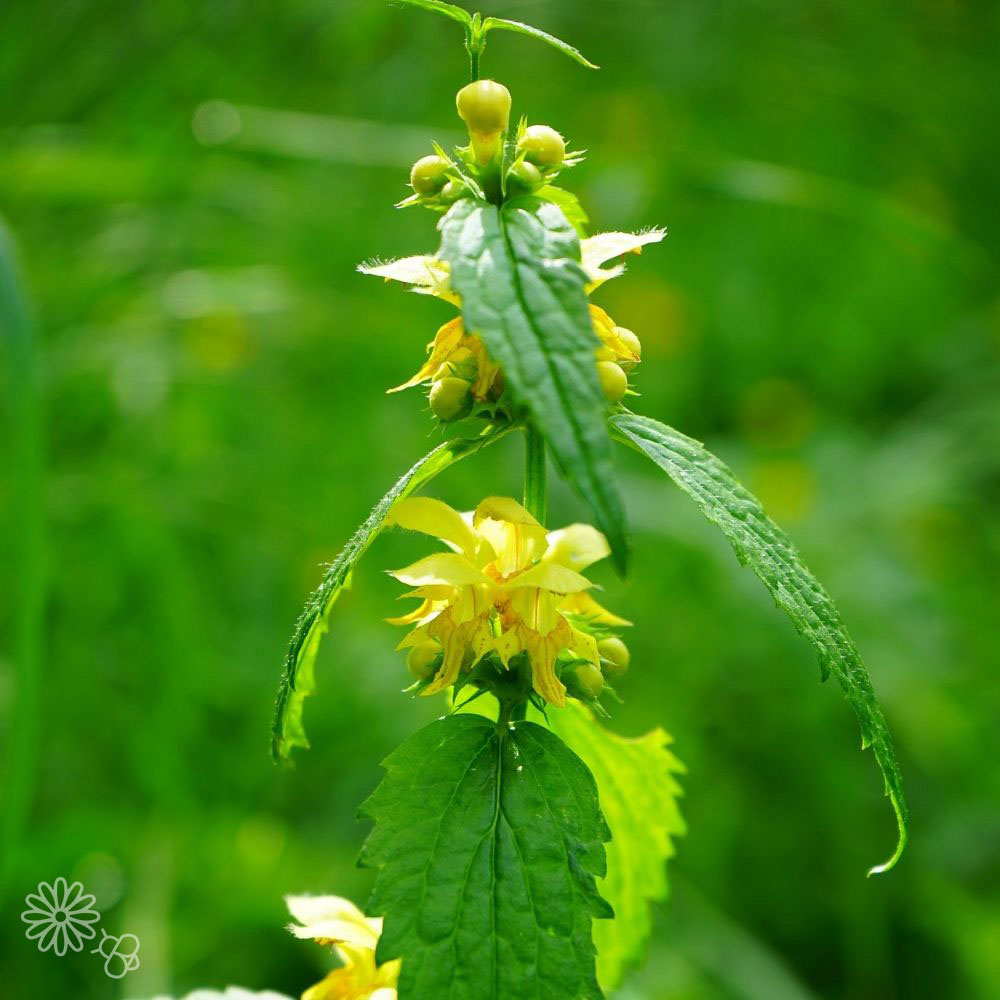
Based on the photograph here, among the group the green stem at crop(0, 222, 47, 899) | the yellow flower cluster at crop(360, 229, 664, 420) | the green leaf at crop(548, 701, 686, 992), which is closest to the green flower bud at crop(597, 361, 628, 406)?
the yellow flower cluster at crop(360, 229, 664, 420)

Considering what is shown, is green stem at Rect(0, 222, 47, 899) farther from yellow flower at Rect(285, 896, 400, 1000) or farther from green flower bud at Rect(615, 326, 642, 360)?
green flower bud at Rect(615, 326, 642, 360)

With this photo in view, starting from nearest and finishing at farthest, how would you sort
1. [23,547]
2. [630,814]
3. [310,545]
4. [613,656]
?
[613,656] → [630,814] → [23,547] → [310,545]

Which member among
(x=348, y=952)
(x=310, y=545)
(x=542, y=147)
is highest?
(x=310, y=545)

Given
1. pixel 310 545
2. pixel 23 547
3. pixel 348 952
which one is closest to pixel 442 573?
pixel 348 952

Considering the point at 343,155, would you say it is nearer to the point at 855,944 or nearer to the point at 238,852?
the point at 238,852

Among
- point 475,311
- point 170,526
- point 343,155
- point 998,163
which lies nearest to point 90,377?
point 170,526

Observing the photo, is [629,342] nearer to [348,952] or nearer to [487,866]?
[487,866]
